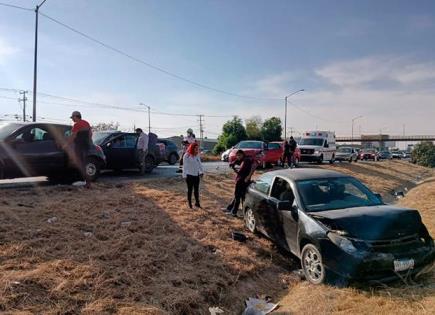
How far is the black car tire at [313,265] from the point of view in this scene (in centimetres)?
596

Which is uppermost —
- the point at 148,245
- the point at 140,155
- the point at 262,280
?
the point at 140,155

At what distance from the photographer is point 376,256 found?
552cm

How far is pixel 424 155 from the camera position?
74938mm

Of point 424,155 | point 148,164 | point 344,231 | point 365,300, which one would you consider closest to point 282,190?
point 344,231

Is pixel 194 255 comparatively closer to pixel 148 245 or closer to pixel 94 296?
pixel 148 245

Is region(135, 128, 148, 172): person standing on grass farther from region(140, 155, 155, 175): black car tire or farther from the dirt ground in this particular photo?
the dirt ground

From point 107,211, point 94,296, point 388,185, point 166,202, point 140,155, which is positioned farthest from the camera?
point 388,185

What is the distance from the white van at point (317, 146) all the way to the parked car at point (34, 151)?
2091 centimetres

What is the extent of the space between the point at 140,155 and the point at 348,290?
38.0ft

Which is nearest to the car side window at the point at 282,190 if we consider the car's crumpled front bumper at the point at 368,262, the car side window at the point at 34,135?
the car's crumpled front bumper at the point at 368,262

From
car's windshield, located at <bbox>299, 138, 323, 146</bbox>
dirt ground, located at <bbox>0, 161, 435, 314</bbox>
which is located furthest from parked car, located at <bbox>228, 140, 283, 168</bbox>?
dirt ground, located at <bbox>0, 161, 435, 314</bbox>

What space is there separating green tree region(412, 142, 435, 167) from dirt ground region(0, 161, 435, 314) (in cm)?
6936

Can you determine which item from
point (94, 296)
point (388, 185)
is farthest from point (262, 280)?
point (388, 185)

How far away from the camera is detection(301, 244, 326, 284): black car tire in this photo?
5965 millimetres
